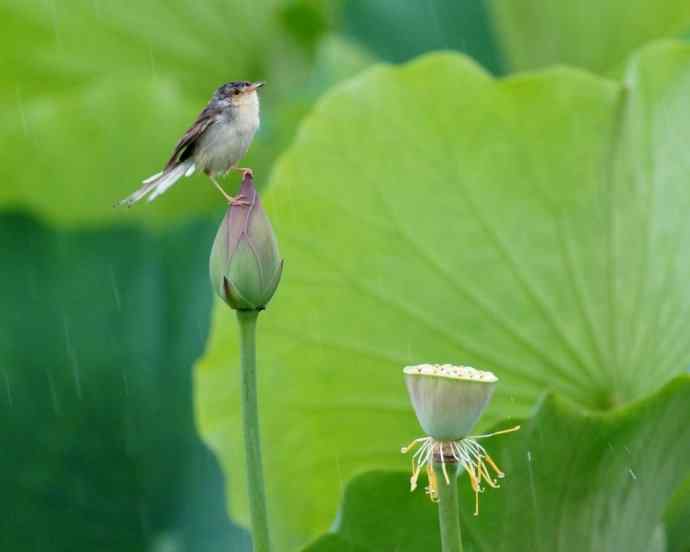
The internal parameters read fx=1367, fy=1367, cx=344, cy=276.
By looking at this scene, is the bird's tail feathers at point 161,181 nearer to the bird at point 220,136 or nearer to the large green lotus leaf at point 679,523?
the bird at point 220,136

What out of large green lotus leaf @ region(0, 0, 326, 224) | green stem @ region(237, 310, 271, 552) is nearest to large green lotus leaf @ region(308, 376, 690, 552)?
green stem @ region(237, 310, 271, 552)

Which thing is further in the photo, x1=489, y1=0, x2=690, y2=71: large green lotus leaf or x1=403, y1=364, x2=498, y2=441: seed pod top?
x1=489, y1=0, x2=690, y2=71: large green lotus leaf

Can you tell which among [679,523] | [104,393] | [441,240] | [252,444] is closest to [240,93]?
[252,444]

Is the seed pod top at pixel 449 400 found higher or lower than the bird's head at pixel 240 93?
lower

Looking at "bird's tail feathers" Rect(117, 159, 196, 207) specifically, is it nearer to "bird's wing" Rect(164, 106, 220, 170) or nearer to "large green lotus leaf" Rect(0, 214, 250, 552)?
"bird's wing" Rect(164, 106, 220, 170)

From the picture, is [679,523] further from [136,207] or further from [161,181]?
[136,207]

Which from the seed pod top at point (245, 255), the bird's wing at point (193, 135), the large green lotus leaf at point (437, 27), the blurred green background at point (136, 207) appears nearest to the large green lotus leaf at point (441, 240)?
the blurred green background at point (136, 207)

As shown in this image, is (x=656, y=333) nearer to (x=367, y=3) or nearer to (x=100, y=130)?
(x=100, y=130)
